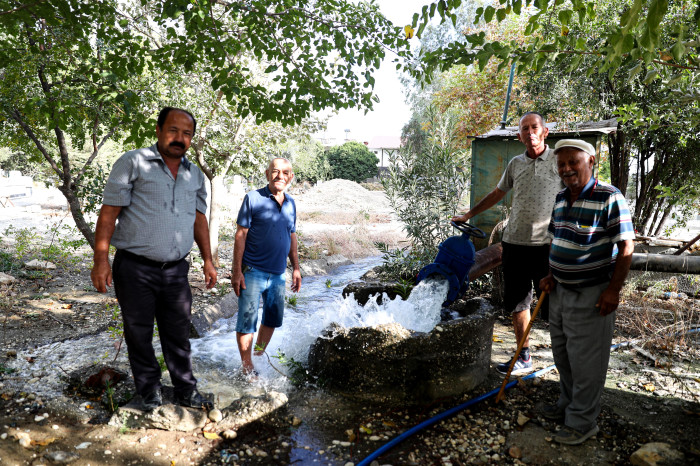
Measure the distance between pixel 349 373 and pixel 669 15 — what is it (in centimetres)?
896

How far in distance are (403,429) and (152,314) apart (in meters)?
2.03

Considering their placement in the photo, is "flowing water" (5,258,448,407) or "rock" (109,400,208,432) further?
"flowing water" (5,258,448,407)

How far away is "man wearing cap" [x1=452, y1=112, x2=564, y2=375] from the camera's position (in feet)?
12.8

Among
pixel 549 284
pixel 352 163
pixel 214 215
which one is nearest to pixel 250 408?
pixel 549 284

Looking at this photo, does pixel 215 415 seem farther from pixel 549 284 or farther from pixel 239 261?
pixel 549 284

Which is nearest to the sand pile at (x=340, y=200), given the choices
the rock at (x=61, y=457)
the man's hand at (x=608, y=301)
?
the rock at (x=61, y=457)

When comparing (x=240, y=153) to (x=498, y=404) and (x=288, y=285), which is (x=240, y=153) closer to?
(x=288, y=285)

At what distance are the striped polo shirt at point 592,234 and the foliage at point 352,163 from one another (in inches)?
1490

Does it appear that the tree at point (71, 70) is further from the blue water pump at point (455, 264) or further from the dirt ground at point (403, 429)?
the blue water pump at point (455, 264)

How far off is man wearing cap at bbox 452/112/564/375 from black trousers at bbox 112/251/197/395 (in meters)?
2.84

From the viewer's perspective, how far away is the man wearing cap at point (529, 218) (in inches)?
154

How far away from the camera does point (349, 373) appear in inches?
148

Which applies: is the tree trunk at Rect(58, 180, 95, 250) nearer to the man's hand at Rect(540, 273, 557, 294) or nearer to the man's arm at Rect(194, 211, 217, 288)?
the man's arm at Rect(194, 211, 217, 288)

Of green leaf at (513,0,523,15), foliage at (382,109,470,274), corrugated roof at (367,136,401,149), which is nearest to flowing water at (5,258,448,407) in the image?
foliage at (382,109,470,274)
